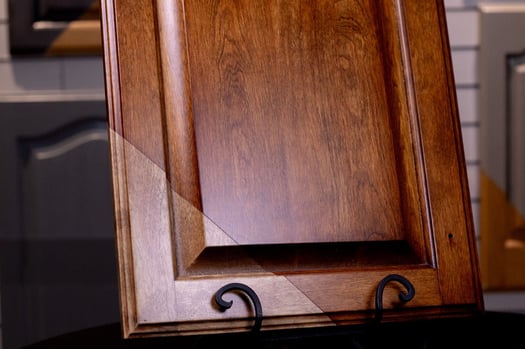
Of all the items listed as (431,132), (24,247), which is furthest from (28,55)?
(431,132)

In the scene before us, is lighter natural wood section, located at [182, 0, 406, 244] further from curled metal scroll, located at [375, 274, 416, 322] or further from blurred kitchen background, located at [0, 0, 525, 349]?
blurred kitchen background, located at [0, 0, 525, 349]

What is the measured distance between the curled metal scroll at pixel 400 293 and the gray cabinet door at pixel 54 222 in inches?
36.3

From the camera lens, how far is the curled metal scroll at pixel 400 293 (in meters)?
0.82

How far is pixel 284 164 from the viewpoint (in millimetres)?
859

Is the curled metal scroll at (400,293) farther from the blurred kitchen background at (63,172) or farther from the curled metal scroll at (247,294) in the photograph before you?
the blurred kitchen background at (63,172)

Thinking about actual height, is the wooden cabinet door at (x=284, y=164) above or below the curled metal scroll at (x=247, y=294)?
above

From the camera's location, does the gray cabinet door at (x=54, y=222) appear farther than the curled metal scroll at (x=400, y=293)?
Yes

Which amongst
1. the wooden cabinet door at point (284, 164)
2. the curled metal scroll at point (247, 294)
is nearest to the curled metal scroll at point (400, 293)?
the wooden cabinet door at point (284, 164)

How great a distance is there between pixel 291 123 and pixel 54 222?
91 cm

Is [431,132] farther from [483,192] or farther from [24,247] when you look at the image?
[24,247]

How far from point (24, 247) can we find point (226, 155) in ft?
3.04

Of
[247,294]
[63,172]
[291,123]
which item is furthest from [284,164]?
[63,172]

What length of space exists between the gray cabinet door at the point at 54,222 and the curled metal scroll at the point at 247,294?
87 cm

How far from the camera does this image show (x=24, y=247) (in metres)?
1.60
